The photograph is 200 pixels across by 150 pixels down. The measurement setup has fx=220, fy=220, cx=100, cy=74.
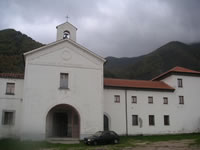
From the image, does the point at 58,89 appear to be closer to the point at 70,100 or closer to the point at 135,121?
the point at 70,100

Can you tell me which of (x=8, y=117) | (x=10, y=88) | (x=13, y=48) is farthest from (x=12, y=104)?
(x=13, y=48)

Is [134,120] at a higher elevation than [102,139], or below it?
higher

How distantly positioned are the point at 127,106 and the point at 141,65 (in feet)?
228

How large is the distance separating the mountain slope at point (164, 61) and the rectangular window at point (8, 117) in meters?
61.2

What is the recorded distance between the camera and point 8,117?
2344cm

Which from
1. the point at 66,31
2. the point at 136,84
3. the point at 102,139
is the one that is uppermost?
the point at 66,31

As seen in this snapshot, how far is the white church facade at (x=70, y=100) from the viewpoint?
21938 millimetres

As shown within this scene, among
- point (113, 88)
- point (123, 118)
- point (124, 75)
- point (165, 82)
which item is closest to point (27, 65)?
point (113, 88)

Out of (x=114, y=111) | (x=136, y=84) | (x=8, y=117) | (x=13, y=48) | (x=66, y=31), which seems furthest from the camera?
(x=13, y=48)

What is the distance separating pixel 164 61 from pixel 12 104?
79152 millimetres

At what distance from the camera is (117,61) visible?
115562mm

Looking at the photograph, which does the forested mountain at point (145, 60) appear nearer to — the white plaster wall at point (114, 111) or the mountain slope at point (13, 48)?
the mountain slope at point (13, 48)

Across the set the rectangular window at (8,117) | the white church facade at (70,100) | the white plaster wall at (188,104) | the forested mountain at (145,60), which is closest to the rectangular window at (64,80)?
the white church facade at (70,100)

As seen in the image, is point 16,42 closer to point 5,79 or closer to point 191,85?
point 5,79
